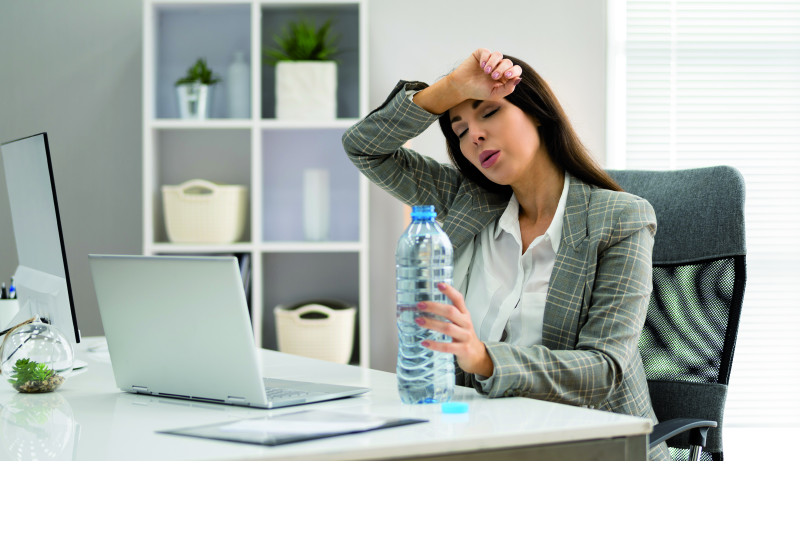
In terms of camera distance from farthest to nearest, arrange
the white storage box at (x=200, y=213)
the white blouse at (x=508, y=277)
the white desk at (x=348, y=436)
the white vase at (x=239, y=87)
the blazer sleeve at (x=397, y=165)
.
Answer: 1. the white vase at (x=239, y=87)
2. the white storage box at (x=200, y=213)
3. the blazer sleeve at (x=397, y=165)
4. the white blouse at (x=508, y=277)
5. the white desk at (x=348, y=436)

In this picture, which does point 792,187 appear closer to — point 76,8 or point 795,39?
point 795,39

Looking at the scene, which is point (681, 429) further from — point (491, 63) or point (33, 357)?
point (33, 357)

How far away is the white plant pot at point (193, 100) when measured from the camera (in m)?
2.79

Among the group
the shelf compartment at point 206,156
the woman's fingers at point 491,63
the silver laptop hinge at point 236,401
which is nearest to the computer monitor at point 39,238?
the silver laptop hinge at point 236,401

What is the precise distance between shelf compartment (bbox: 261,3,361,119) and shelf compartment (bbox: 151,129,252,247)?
0.16 metres

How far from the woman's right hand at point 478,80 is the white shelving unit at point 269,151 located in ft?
Answer: 4.71

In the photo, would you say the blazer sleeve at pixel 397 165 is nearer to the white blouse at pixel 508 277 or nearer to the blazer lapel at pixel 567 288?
the white blouse at pixel 508 277

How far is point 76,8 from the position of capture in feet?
9.73

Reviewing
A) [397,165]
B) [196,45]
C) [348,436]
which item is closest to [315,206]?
[196,45]

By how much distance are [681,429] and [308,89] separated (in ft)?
Result: 6.25

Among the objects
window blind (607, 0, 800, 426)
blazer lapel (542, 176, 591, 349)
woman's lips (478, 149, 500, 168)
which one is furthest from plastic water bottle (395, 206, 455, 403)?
window blind (607, 0, 800, 426)

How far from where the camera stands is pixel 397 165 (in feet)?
5.51

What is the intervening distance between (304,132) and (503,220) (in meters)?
1.61
